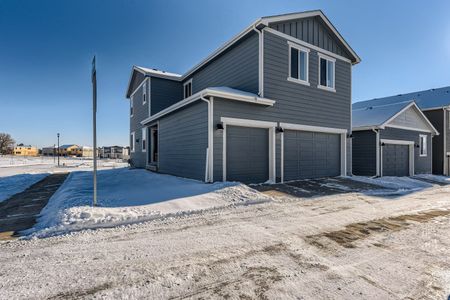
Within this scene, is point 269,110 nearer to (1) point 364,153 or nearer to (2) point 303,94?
(2) point 303,94

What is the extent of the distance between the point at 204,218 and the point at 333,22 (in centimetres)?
1197

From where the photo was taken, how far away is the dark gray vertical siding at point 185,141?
28.5 ft

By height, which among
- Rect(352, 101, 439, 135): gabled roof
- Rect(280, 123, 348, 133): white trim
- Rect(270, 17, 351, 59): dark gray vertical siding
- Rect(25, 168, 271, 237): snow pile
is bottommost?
Rect(25, 168, 271, 237): snow pile

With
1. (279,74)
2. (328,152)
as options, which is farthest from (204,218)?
(328,152)

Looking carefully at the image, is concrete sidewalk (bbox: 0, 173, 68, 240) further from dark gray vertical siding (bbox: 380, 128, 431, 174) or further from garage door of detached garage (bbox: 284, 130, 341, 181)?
dark gray vertical siding (bbox: 380, 128, 431, 174)

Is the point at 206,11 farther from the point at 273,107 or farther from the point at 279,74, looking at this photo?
the point at 273,107

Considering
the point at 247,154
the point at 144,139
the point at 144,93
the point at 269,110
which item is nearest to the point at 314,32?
the point at 269,110

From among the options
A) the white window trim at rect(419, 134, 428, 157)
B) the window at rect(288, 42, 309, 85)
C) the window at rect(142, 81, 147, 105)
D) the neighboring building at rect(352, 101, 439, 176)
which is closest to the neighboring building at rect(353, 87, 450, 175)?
the neighboring building at rect(352, 101, 439, 176)

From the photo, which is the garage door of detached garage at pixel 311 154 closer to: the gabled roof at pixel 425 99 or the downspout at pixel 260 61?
the downspout at pixel 260 61

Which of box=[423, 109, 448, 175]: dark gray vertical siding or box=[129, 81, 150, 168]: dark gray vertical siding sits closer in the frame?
box=[129, 81, 150, 168]: dark gray vertical siding

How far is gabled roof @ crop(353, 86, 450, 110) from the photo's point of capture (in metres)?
19.0

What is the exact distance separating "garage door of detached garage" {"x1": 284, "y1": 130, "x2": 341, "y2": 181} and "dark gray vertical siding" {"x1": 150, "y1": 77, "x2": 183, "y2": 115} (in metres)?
9.02

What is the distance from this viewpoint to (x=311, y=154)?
11.0 meters

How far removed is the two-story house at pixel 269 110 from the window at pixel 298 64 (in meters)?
0.04
